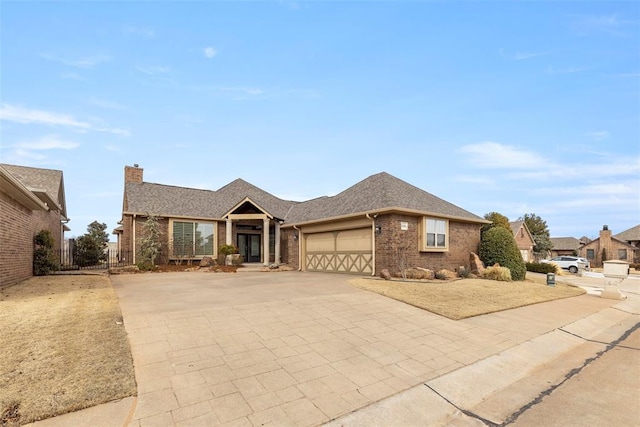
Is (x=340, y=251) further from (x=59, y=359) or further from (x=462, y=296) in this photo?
(x=59, y=359)

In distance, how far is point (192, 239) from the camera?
2033 cm

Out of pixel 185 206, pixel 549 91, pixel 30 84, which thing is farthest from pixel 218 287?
pixel 549 91

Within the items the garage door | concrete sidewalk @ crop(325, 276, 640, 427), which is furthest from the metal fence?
concrete sidewalk @ crop(325, 276, 640, 427)

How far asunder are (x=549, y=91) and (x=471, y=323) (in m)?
10.3

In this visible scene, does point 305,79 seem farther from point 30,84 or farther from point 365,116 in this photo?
point 30,84

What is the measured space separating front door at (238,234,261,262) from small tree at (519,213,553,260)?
1692 inches

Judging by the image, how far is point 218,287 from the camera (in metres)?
10.6

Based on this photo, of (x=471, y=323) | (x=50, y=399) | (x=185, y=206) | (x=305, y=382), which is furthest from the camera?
(x=185, y=206)

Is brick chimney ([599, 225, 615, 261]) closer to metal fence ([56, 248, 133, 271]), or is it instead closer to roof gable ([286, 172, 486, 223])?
roof gable ([286, 172, 486, 223])

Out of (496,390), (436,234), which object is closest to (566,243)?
(436,234)

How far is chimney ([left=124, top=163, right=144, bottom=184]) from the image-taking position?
21812 millimetres

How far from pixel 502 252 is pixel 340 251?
8479mm

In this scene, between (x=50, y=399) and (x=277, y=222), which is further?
(x=277, y=222)

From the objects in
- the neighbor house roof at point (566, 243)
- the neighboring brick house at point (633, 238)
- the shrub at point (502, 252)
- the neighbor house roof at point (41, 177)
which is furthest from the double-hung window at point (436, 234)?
the neighbor house roof at point (566, 243)
